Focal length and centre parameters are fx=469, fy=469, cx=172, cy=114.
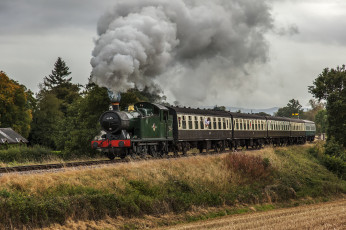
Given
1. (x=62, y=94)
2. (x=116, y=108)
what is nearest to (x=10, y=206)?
(x=116, y=108)

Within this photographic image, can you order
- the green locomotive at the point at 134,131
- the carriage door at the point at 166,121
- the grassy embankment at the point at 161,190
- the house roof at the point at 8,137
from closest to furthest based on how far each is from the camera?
1. the grassy embankment at the point at 161,190
2. the green locomotive at the point at 134,131
3. the carriage door at the point at 166,121
4. the house roof at the point at 8,137

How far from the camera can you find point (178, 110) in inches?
1244

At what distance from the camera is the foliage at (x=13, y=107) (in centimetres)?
6384

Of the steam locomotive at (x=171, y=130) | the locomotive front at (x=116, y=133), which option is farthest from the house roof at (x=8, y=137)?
the locomotive front at (x=116, y=133)

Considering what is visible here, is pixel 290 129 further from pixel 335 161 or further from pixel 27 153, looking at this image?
pixel 27 153

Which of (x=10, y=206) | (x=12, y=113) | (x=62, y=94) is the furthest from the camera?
(x=62, y=94)

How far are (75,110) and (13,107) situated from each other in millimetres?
11473

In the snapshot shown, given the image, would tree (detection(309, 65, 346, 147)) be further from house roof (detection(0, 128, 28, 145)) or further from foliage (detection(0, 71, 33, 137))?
foliage (detection(0, 71, 33, 137))

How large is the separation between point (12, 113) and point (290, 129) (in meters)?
38.4

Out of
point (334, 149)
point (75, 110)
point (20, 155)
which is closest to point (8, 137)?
point (75, 110)

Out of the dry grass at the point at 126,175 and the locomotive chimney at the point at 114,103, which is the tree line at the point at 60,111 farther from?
the dry grass at the point at 126,175

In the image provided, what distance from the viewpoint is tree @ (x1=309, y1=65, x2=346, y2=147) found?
4525 cm

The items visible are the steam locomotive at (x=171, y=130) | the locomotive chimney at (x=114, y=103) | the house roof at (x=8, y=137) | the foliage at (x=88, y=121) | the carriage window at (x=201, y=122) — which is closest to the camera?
the steam locomotive at (x=171, y=130)

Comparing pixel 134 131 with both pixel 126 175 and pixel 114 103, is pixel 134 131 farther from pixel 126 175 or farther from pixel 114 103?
pixel 126 175
